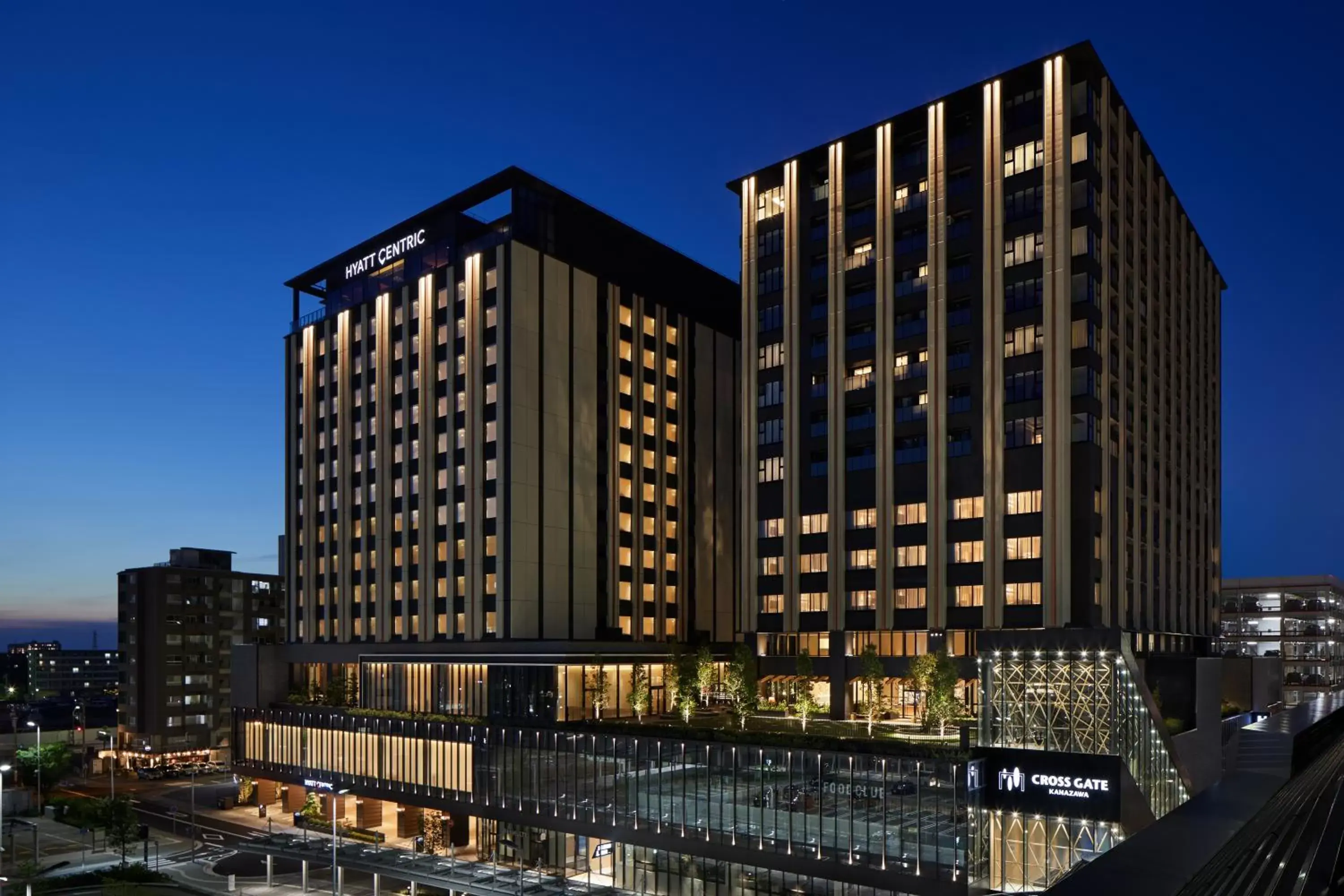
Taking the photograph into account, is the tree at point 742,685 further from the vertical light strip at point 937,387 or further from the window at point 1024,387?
the window at point 1024,387

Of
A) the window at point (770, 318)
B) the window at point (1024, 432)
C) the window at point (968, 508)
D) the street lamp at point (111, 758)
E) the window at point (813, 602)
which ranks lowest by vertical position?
the street lamp at point (111, 758)

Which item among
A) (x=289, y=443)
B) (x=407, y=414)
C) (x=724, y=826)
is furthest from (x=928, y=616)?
(x=289, y=443)

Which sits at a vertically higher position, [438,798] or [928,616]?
[928,616]

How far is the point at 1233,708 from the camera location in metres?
106

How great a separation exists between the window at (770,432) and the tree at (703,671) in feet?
68.2

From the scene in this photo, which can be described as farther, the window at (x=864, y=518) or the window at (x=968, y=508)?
the window at (x=864, y=518)

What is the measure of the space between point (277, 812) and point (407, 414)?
43.9 meters

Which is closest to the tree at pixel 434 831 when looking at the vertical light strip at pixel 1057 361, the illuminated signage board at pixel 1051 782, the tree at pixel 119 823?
the tree at pixel 119 823

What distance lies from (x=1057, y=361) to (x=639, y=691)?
151 feet

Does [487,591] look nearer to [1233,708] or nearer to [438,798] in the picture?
[438,798]

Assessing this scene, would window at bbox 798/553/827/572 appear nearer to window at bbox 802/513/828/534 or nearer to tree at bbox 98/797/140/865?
window at bbox 802/513/828/534

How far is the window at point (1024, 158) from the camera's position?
87.8 meters

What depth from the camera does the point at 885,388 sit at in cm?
9456

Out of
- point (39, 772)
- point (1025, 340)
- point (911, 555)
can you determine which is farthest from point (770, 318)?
point (39, 772)
